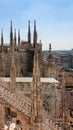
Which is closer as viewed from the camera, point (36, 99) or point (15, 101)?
point (36, 99)

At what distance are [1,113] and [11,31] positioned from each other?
17.8 meters

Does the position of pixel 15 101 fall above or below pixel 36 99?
below

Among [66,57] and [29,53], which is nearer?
[29,53]

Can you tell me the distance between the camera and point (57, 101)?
28594 mm

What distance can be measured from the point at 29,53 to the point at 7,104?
2099 cm

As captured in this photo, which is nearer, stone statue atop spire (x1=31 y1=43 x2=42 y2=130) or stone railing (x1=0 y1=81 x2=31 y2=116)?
stone statue atop spire (x1=31 y1=43 x2=42 y2=130)

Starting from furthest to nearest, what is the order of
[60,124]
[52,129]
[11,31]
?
[11,31] → [60,124] → [52,129]

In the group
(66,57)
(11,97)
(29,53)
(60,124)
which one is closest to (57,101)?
(60,124)

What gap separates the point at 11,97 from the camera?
1684 centimetres

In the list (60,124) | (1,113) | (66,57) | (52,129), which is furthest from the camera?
(66,57)

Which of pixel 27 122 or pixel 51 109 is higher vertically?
pixel 27 122

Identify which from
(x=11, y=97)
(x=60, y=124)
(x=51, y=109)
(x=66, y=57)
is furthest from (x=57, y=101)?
(x=66, y=57)

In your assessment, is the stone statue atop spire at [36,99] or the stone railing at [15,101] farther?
the stone railing at [15,101]

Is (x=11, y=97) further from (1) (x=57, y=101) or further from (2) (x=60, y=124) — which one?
(1) (x=57, y=101)
